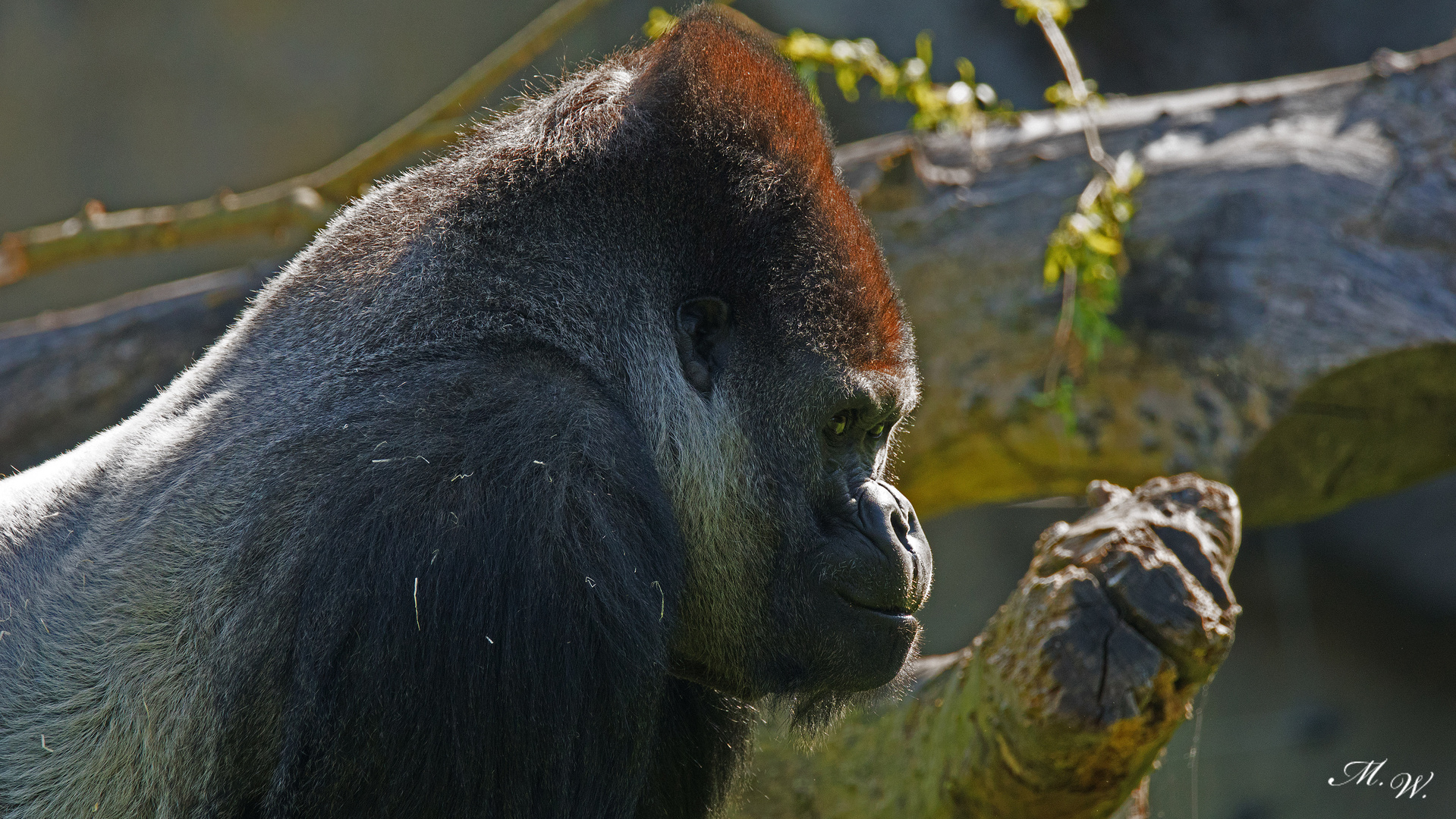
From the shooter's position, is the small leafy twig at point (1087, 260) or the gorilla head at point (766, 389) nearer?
the gorilla head at point (766, 389)

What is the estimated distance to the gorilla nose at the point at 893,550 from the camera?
2430 mm

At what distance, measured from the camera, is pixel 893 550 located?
2438 millimetres

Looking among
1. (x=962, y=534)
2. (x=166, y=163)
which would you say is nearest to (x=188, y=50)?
(x=166, y=163)

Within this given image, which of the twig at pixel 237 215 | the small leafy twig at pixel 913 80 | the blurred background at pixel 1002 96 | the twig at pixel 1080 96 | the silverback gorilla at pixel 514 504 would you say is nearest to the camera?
the silverback gorilla at pixel 514 504

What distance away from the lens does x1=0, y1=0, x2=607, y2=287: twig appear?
577cm

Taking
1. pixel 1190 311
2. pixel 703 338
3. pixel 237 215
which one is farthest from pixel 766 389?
pixel 237 215

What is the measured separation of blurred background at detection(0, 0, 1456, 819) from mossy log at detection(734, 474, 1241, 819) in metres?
1.38

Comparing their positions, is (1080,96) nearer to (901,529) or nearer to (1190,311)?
(1190,311)

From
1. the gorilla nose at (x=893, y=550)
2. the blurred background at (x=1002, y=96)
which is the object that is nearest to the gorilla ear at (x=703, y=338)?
the gorilla nose at (x=893, y=550)

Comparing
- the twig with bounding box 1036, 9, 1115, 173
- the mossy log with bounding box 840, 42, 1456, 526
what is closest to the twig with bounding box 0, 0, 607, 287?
the mossy log with bounding box 840, 42, 1456, 526

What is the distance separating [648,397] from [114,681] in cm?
122

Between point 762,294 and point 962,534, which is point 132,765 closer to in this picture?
point 762,294

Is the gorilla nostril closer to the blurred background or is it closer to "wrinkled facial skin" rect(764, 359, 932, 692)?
"wrinkled facial skin" rect(764, 359, 932, 692)

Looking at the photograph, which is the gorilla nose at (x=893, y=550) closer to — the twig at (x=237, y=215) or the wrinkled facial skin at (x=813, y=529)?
the wrinkled facial skin at (x=813, y=529)
